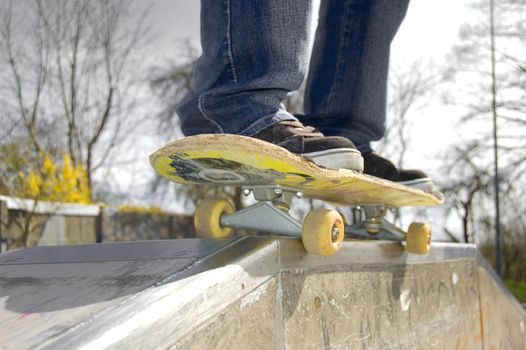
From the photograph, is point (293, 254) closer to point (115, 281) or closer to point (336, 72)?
point (115, 281)

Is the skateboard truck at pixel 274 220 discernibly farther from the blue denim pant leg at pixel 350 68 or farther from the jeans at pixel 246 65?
the blue denim pant leg at pixel 350 68

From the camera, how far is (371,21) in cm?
188

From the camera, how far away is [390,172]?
1865mm

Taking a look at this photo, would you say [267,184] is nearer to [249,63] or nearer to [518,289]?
[249,63]

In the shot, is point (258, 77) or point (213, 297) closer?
point (213, 297)

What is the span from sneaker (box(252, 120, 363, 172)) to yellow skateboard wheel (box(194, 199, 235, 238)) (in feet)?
0.85

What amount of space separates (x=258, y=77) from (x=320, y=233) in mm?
446

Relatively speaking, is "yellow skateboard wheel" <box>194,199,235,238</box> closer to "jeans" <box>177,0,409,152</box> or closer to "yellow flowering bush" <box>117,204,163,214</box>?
"jeans" <box>177,0,409,152</box>

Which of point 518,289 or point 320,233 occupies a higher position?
point 320,233

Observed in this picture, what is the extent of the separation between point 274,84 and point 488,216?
16482 millimetres

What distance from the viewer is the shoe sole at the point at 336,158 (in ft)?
4.32

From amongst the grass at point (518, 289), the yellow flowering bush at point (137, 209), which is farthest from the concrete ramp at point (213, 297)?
the grass at point (518, 289)

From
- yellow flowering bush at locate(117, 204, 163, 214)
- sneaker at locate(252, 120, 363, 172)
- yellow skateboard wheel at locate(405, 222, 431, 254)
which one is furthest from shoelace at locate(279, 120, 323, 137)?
yellow flowering bush at locate(117, 204, 163, 214)

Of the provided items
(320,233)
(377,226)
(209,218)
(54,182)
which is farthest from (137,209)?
(320,233)
